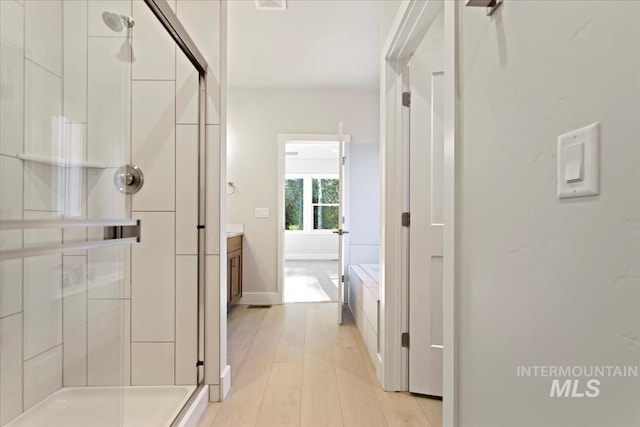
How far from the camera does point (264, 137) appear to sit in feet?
13.2

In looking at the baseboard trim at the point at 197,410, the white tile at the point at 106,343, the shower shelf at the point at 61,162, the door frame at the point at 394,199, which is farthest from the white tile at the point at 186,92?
the baseboard trim at the point at 197,410

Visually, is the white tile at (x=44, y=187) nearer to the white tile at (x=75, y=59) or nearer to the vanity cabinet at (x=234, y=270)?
the white tile at (x=75, y=59)

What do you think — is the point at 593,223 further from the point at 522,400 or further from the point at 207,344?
the point at 207,344

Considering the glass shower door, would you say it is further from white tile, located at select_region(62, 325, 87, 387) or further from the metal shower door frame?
the metal shower door frame

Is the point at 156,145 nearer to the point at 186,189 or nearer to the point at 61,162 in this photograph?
the point at 186,189

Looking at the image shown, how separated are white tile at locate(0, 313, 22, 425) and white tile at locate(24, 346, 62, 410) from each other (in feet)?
0.10

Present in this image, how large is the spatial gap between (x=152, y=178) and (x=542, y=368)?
1.84 m

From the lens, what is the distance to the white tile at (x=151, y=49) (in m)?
1.64

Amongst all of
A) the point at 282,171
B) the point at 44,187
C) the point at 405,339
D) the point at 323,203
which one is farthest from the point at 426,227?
the point at 323,203

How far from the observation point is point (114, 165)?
148 centimetres

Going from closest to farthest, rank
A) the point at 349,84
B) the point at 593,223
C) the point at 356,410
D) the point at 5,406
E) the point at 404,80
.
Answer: the point at 593,223 → the point at 5,406 → the point at 356,410 → the point at 404,80 → the point at 349,84

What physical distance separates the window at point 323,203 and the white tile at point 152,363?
7.18 m

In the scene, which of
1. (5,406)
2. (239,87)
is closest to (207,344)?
(5,406)

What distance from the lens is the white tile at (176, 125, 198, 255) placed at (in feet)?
5.81
